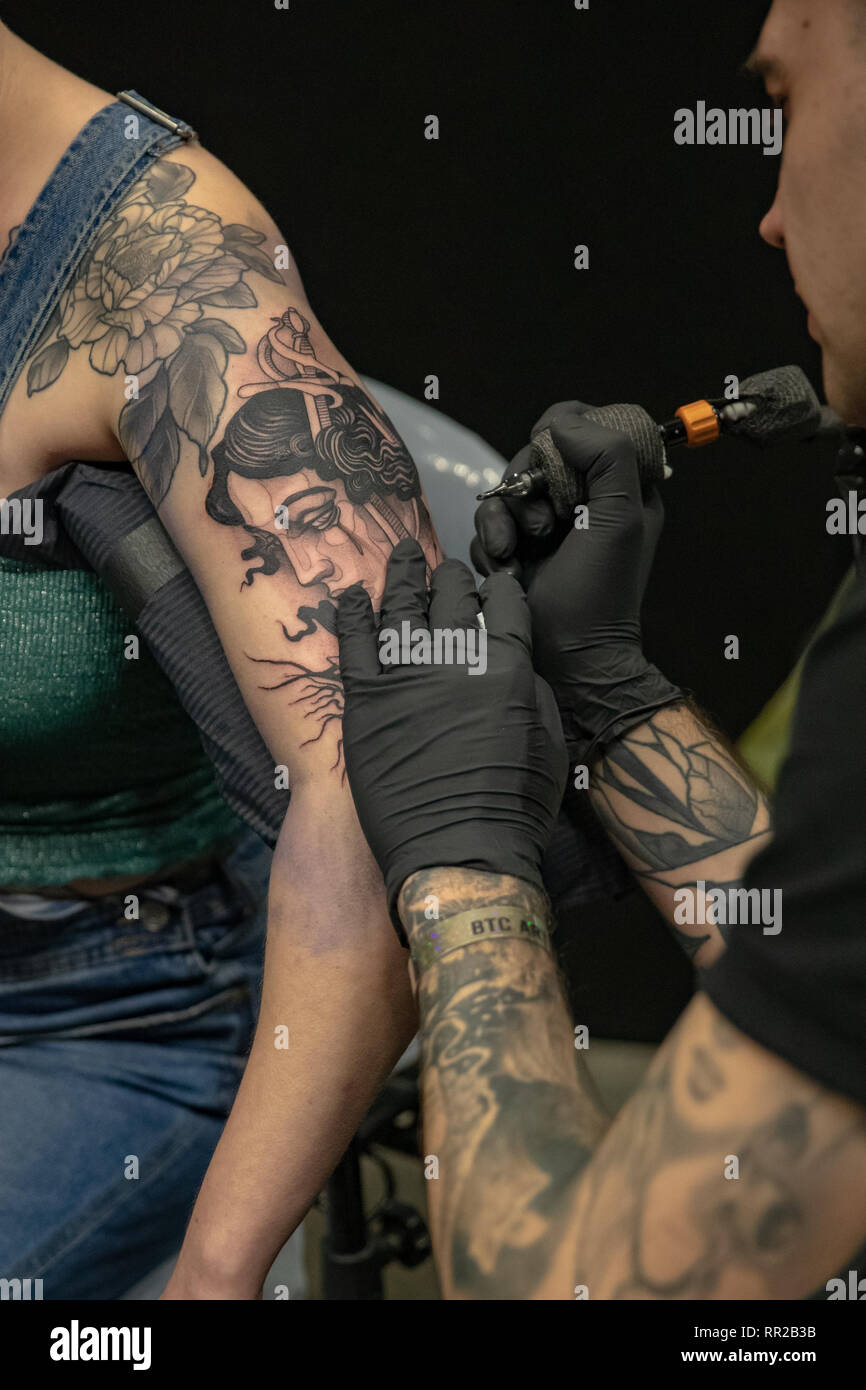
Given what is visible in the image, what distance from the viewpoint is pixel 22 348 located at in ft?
3.48

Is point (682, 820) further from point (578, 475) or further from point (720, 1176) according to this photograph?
point (720, 1176)

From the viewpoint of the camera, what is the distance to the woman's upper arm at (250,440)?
0.95 m

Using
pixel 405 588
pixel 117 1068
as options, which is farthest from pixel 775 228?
pixel 117 1068

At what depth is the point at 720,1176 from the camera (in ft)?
2.12

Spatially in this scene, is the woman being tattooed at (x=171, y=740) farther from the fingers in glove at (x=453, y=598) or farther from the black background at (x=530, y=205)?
the black background at (x=530, y=205)

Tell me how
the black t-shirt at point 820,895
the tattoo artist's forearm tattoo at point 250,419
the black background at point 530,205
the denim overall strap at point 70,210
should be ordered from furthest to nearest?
1. the black background at point 530,205
2. the denim overall strap at point 70,210
3. the tattoo artist's forearm tattoo at point 250,419
4. the black t-shirt at point 820,895

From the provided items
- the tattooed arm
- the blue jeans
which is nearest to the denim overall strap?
→ the blue jeans

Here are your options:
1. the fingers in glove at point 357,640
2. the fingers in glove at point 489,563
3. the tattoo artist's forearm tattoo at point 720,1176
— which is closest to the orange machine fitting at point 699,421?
the fingers in glove at point 489,563

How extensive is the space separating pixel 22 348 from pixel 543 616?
0.46 meters

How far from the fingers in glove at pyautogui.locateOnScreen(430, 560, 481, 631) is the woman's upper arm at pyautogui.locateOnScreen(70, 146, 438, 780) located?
0.04 meters

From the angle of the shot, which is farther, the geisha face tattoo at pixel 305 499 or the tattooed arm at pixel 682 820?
the tattooed arm at pixel 682 820

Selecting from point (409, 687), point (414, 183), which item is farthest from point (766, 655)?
point (409, 687)

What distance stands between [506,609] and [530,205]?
4.25 ft

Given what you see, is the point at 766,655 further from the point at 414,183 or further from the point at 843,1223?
the point at 843,1223
